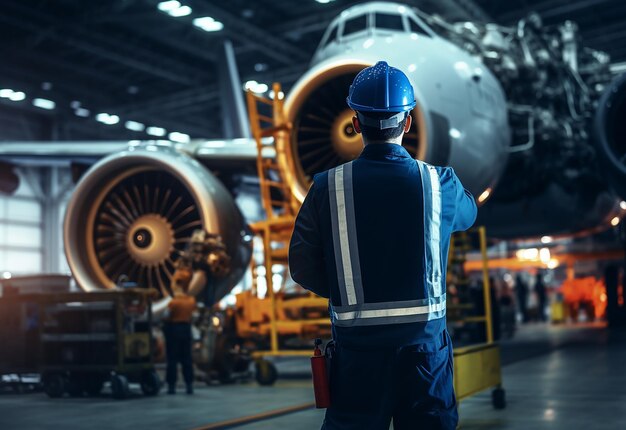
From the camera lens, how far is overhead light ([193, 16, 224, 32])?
21.8 metres

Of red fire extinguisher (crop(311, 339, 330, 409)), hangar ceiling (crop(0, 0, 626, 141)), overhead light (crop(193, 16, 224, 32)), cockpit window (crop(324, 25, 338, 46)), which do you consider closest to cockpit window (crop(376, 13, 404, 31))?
cockpit window (crop(324, 25, 338, 46))

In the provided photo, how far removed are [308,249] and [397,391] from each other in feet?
1.60

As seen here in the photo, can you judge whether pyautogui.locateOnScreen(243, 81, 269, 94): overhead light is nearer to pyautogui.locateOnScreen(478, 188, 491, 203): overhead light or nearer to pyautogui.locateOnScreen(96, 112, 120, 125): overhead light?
pyautogui.locateOnScreen(96, 112, 120, 125): overhead light

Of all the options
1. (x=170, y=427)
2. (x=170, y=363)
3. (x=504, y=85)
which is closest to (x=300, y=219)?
(x=170, y=427)

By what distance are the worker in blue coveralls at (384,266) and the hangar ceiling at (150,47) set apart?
631 inches

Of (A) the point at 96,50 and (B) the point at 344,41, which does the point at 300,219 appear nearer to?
(B) the point at 344,41

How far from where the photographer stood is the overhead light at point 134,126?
112 feet

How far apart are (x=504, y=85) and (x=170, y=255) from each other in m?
4.99

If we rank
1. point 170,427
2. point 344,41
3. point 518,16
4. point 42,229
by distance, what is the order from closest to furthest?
point 170,427 < point 344,41 < point 518,16 < point 42,229

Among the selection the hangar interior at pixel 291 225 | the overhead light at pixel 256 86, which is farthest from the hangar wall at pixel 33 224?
the hangar interior at pixel 291 225

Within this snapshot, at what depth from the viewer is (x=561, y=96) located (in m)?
11.9

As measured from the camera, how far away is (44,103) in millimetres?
29094

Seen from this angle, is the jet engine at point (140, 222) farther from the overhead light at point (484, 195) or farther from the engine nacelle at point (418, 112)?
the overhead light at point (484, 195)

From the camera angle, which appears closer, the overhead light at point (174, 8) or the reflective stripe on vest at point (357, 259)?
the reflective stripe on vest at point (357, 259)
